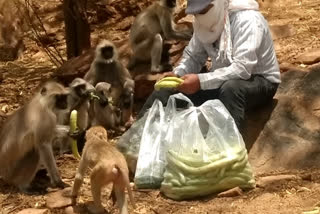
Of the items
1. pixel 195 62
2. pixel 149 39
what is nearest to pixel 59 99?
pixel 195 62

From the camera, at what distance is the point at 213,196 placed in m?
5.32

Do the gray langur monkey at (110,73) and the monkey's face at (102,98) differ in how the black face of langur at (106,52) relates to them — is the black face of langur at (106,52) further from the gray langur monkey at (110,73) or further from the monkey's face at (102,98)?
the monkey's face at (102,98)

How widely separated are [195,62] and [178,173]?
138 centimetres

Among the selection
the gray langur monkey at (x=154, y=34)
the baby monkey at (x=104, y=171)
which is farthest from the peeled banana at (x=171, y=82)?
the gray langur monkey at (x=154, y=34)

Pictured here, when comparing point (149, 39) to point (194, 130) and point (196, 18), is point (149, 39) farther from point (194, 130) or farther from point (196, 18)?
point (194, 130)

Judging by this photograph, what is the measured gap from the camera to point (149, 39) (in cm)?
886

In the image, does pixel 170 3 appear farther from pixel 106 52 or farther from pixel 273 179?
pixel 273 179

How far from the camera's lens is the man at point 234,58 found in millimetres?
5648

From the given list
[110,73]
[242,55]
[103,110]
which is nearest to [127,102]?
[103,110]

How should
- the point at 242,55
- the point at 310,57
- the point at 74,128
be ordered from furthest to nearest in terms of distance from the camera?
the point at 310,57
the point at 74,128
the point at 242,55

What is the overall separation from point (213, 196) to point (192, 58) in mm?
1470

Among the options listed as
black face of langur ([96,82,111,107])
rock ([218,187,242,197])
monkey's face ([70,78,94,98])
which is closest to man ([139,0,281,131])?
rock ([218,187,242,197])

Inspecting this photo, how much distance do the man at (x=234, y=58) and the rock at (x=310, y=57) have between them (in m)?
1.44

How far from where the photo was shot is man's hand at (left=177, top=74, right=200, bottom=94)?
18.4 ft
